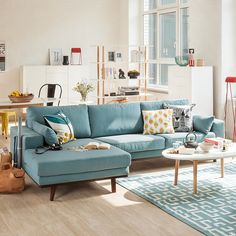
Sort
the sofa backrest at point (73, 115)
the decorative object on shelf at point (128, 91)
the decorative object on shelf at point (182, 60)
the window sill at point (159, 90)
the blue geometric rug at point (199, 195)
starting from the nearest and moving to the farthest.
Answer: the blue geometric rug at point (199, 195) → the sofa backrest at point (73, 115) → the decorative object on shelf at point (182, 60) → the decorative object on shelf at point (128, 91) → the window sill at point (159, 90)

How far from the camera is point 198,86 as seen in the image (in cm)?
792

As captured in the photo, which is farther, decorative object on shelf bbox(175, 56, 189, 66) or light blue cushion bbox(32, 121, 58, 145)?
decorative object on shelf bbox(175, 56, 189, 66)

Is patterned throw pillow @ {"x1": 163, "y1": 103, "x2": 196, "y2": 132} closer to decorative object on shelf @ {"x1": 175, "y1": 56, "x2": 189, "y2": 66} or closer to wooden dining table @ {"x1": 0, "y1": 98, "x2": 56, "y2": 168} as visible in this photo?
wooden dining table @ {"x1": 0, "y1": 98, "x2": 56, "y2": 168}

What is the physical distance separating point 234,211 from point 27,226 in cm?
182

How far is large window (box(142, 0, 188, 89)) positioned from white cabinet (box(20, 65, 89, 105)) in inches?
62.4

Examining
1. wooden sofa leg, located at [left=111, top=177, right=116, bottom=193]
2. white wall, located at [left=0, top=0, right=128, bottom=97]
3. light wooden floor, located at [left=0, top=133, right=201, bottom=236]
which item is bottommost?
light wooden floor, located at [left=0, top=133, right=201, bottom=236]

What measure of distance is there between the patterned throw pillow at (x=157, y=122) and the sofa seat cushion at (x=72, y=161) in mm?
1156

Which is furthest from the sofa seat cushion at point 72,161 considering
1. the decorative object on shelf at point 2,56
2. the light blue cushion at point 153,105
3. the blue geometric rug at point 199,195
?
the decorative object on shelf at point 2,56

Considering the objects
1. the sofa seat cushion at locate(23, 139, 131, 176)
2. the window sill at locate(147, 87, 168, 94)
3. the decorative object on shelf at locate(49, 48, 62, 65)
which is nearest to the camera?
the sofa seat cushion at locate(23, 139, 131, 176)

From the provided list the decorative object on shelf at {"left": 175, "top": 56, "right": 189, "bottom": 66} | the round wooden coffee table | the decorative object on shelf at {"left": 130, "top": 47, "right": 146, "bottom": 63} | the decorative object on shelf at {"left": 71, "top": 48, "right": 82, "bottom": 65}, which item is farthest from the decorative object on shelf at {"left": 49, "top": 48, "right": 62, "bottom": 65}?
the round wooden coffee table

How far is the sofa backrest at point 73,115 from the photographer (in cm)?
564

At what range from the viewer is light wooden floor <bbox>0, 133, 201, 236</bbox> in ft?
12.5

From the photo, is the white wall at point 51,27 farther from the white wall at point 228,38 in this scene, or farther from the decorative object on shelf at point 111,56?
the white wall at point 228,38

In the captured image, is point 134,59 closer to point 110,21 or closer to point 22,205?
point 110,21
